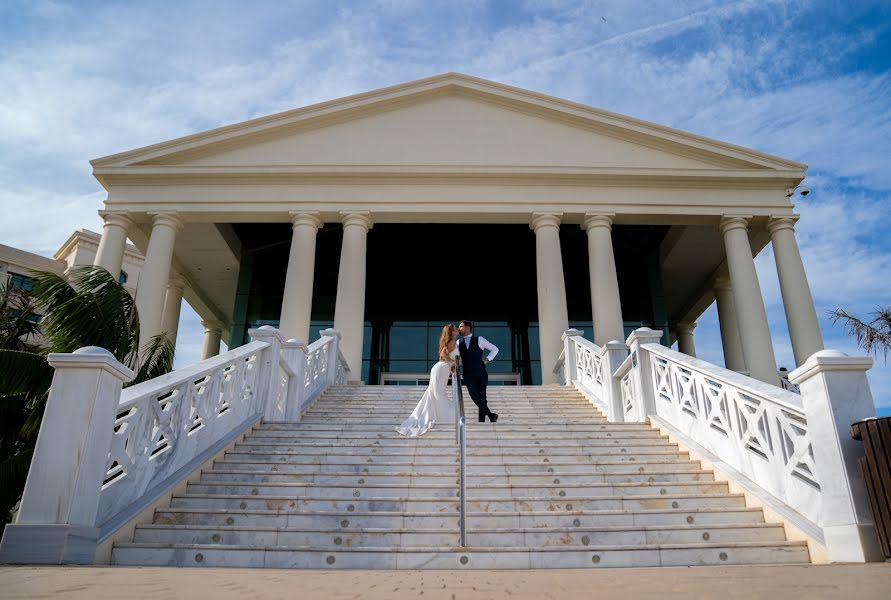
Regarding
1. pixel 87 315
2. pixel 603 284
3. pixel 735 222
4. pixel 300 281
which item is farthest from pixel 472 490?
pixel 735 222

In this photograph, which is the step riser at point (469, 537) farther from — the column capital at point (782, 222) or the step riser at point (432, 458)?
the column capital at point (782, 222)

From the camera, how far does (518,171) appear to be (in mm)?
18797

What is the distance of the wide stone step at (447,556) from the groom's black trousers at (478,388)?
450 cm

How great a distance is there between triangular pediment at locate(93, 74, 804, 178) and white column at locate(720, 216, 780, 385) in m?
2.07

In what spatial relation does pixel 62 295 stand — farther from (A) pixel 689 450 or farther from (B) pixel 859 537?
(B) pixel 859 537

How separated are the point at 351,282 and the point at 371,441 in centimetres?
1008

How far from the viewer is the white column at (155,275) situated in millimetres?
17281

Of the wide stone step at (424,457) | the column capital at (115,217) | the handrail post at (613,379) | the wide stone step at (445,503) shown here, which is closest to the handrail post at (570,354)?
the handrail post at (613,379)

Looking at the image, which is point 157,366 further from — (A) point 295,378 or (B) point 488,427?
(B) point 488,427

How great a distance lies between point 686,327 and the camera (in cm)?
2828

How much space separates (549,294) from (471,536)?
12607 mm

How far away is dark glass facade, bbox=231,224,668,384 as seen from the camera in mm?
23047

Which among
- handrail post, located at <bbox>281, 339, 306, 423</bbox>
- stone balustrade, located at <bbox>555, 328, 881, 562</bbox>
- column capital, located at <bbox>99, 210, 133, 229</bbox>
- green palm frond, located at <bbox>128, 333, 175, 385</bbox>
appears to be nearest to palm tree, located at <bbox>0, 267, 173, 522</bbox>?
green palm frond, located at <bbox>128, 333, 175, 385</bbox>

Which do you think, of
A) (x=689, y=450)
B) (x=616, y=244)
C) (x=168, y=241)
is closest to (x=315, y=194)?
(x=168, y=241)
